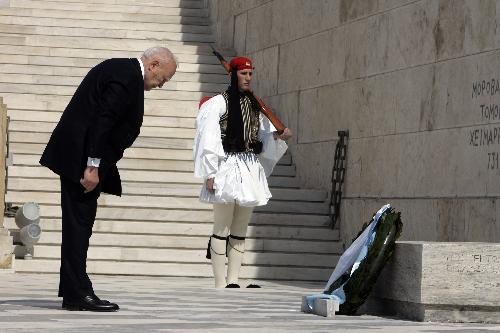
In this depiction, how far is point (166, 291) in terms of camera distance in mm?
12148

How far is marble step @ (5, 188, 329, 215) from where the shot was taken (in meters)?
16.1

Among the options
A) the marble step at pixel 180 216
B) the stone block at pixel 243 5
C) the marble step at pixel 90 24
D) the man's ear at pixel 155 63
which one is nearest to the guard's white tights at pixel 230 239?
the marble step at pixel 180 216

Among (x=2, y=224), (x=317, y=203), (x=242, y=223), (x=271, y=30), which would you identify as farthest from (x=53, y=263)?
(x=271, y=30)

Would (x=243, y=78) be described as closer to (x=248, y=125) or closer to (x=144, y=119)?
(x=248, y=125)

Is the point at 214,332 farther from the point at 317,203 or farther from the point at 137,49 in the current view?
the point at 137,49

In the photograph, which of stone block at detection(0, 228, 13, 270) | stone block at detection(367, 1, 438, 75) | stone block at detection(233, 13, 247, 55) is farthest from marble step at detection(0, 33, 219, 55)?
stone block at detection(0, 228, 13, 270)

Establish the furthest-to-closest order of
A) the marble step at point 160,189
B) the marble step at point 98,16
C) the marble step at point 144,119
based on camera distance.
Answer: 1. the marble step at point 98,16
2. the marble step at point 144,119
3. the marble step at point 160,189

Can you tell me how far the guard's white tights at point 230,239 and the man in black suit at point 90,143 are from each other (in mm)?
3733

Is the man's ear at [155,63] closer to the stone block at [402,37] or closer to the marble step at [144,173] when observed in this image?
the stone block at [402,37]

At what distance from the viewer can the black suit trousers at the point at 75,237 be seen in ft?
29.8

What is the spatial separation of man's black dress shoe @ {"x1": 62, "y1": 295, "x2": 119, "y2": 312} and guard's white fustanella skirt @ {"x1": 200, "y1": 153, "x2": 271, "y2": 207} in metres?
3.75

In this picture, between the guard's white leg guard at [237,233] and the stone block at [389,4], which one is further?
the stone block at [389,4]

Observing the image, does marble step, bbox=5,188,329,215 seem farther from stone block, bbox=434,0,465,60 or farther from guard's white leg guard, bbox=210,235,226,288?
guard's white leg guard, bbox=210,235,226,288

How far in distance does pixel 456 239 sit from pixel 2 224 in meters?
4.62
